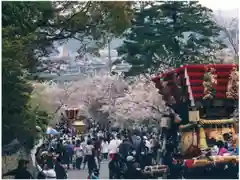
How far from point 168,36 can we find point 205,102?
12355 millimetres

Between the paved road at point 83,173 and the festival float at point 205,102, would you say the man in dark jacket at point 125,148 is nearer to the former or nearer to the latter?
the paved road at point 83,173

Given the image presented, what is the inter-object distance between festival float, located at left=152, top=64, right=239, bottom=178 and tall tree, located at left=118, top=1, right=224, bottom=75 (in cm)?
1149

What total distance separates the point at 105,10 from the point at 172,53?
452 inches

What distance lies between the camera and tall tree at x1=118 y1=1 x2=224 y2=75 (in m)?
26.6

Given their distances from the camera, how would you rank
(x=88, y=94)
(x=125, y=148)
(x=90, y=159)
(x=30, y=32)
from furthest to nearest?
(x=88, y=94) < (x=125, y=148) < (x=90, y=159) < (x=30, y=32)

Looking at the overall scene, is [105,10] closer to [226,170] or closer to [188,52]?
[226,170]

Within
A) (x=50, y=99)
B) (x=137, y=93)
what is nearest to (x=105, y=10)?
(x=137, y=93)

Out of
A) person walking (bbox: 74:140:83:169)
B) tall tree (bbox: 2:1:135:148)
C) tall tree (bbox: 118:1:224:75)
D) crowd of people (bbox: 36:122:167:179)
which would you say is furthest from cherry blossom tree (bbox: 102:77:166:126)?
tall tree (bbox: 2:1:135:148)

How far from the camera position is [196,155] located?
1399 centimetres

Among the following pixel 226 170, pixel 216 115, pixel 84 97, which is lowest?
pixel 226 170

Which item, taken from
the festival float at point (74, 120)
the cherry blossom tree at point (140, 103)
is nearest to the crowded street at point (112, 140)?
the cherry blossom tree at point (140, 103)

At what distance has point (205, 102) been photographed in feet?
48.3

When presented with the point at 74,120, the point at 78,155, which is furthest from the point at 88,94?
the point at 78,155

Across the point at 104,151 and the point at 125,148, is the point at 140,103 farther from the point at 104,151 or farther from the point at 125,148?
the point at 125,148
